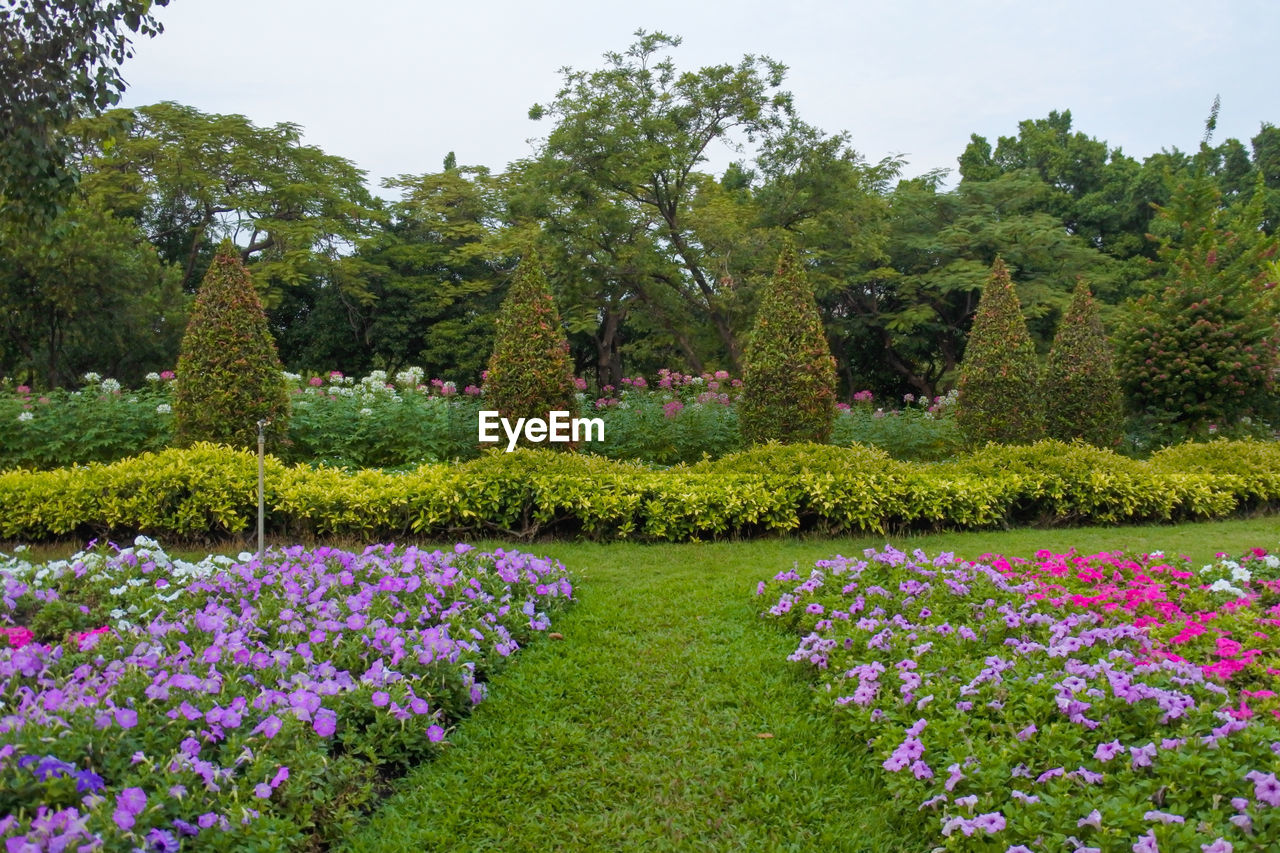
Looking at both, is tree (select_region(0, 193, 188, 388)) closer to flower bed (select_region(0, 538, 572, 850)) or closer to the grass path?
flower bed (select_region(0, 538, 572, 850))

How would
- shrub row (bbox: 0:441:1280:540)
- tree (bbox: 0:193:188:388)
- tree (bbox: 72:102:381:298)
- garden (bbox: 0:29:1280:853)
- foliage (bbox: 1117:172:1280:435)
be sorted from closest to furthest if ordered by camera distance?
garden (bbox: 0:29:1280:853) < shrub row (bbox: 0:441:1280:540) < foliage (bbox: 1117:172:1280:435) < tree (bbox: 0:193:188:388) < tree (bbox: 72:102:381:298)

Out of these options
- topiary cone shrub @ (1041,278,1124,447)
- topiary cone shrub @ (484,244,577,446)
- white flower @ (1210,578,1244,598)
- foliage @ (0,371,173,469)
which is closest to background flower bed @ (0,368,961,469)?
foliage @ (0,371,173,469)

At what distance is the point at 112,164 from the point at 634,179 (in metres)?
11.8

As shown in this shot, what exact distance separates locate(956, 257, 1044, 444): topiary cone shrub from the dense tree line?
3869 millimetres

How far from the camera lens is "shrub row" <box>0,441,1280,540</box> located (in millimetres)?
6191

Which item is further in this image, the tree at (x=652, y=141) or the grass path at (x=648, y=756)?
the tree at (x=652, y=141)

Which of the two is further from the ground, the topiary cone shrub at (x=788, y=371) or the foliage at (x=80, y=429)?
the topiary cone shrub at (x=788, y=371)

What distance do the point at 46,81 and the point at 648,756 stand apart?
5.20 m

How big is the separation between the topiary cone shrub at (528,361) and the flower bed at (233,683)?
11.4 feet

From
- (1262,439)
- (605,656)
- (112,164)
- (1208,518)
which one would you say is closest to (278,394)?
(605,656)

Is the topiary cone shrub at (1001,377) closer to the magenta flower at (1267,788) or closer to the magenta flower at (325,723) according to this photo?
the magenta flower at (1267,788)

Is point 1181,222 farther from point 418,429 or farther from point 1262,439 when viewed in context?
point 418,429

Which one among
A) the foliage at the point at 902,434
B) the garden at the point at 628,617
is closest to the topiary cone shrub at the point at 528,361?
the garden at the point at 628,617

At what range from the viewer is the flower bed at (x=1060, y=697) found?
2172 millimetres
